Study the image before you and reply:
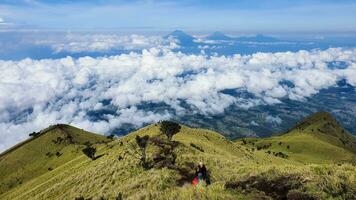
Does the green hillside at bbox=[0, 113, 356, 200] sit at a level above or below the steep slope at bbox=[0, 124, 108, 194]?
above

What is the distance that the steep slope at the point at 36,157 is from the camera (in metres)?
150

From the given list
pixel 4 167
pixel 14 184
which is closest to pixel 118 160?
pixel 14 184

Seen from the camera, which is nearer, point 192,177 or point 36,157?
point 192,177

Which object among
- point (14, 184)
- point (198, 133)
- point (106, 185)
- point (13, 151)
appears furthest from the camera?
point (13, 151)

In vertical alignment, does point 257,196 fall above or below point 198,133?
above

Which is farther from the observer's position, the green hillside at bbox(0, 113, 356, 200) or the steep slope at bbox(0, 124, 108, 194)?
the steep slope at bbox(0, 124, 108, 194)

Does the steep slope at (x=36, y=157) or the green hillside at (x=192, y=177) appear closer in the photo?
the green hillside at (x=192, y=177)

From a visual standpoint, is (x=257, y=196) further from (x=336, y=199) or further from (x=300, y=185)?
(x=336, y=199)

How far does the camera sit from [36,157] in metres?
178

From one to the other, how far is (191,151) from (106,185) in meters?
17.5

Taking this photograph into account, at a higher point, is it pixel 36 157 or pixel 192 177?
pixel 192 177

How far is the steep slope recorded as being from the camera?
150 metres

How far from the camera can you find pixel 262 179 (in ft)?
105

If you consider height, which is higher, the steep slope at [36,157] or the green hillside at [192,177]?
the green hillside at [192,177]
